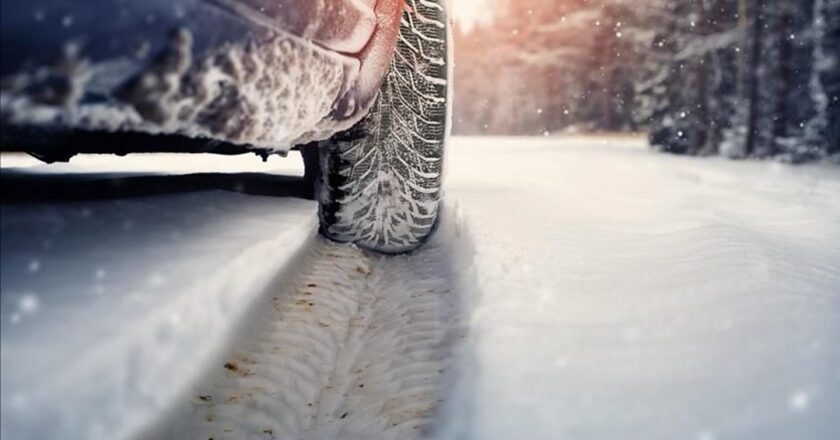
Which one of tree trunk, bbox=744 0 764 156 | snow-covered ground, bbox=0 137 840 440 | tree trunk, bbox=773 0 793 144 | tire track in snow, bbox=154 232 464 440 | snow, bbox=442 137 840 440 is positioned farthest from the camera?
tree trunk, bbox=744 0 764 156

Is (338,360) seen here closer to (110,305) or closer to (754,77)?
(110,305)

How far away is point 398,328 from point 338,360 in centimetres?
19

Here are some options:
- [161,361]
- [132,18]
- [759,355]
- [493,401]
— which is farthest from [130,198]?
[759,355]

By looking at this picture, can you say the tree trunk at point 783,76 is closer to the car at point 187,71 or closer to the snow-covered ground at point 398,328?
the snow-covered ground at point 398,328

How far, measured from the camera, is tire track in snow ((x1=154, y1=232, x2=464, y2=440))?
115cm

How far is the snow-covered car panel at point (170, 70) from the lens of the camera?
0.72 m

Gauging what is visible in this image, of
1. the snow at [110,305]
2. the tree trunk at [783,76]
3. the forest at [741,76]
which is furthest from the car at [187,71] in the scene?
the tree trunk at [783,76]

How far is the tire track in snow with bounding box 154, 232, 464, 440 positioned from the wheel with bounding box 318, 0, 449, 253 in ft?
→ 0.56

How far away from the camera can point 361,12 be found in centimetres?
133

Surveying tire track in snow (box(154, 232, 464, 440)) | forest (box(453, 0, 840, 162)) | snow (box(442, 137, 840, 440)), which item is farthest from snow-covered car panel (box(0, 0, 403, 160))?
forest (box(453, 0, 840, 162))

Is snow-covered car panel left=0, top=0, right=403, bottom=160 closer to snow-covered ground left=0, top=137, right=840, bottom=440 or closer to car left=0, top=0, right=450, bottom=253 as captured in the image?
car left=0, top=0, right=450, bottom=253

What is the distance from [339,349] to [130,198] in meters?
0.61

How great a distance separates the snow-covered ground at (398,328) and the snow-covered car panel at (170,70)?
234 millimetres

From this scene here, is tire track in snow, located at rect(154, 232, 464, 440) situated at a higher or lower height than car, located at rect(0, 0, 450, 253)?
lower
